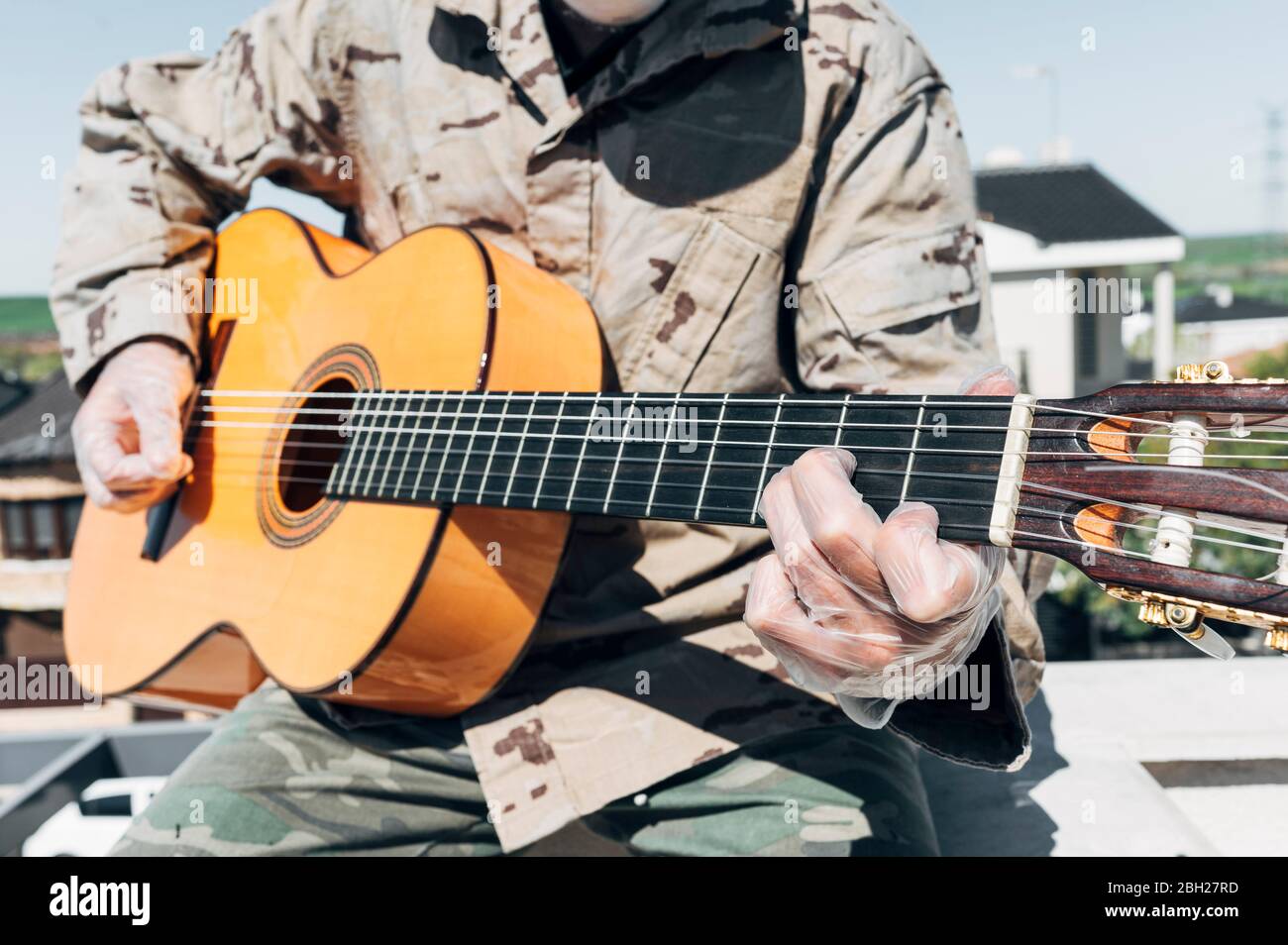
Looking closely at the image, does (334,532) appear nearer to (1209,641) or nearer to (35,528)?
(1209,641)

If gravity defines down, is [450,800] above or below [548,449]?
below

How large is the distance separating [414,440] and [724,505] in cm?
66

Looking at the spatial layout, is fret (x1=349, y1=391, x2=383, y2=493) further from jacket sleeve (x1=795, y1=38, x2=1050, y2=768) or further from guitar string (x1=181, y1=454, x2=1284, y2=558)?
jacket sleeve (x1=795, y1=38, x2=1050, y2=768)

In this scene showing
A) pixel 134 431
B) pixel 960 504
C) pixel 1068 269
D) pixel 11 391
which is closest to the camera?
pixel 960 504

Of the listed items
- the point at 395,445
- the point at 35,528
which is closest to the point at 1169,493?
the point at 395,445

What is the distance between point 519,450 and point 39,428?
2624cm

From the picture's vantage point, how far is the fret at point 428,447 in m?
1.73

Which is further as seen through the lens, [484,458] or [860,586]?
[484,458]

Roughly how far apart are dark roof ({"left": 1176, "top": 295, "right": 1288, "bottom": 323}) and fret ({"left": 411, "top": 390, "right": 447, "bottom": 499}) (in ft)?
145

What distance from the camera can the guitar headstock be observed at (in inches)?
Result: 37.5

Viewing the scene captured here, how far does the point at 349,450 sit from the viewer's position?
6.26 feet

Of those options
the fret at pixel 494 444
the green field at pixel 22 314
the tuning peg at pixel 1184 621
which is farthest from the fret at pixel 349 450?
the green field at pixel 22 314

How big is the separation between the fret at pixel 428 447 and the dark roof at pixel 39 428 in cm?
2105
